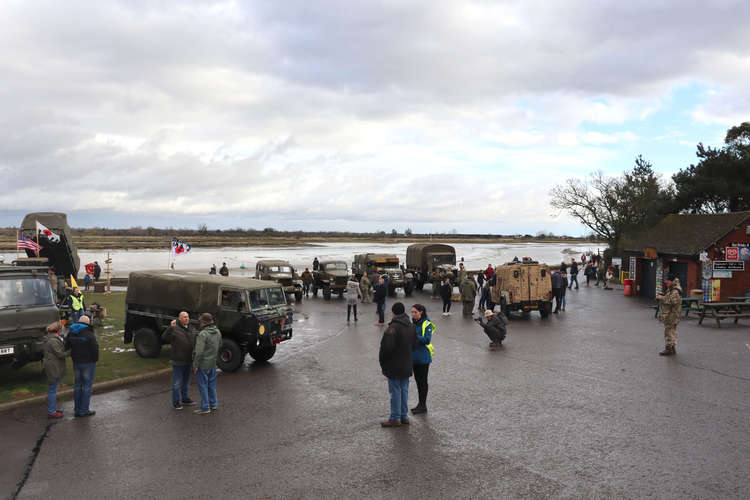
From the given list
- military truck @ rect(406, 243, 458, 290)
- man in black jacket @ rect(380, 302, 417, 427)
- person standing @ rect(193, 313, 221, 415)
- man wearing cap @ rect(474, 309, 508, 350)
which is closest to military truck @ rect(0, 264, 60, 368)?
person standing @ rect(193, 313, 221, 415)

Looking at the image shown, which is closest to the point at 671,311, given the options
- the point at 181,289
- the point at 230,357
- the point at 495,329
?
the point at 495,329

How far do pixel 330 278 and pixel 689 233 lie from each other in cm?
1923

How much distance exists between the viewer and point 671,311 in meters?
13.6

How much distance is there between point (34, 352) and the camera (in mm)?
11352

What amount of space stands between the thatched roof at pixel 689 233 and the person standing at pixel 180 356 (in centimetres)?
2437

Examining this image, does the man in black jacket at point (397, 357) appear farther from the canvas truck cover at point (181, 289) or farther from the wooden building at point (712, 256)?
the wooden building at point (712, 256)

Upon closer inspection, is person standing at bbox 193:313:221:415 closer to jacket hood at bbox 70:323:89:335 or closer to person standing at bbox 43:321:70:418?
jacket hood at bbox 70:323:89:335

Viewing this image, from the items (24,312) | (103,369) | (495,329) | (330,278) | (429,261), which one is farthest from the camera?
(429,261)

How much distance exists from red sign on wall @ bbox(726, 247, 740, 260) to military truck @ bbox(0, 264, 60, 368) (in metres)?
27.4

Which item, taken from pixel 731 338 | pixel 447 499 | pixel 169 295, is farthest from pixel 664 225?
pixel 447 499

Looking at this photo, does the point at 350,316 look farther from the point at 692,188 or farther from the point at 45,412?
the point at 692,188

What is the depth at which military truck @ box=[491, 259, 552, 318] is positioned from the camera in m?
21.5

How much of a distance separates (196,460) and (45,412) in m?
4.17

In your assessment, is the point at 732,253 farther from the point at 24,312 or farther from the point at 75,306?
the point at 24,312
